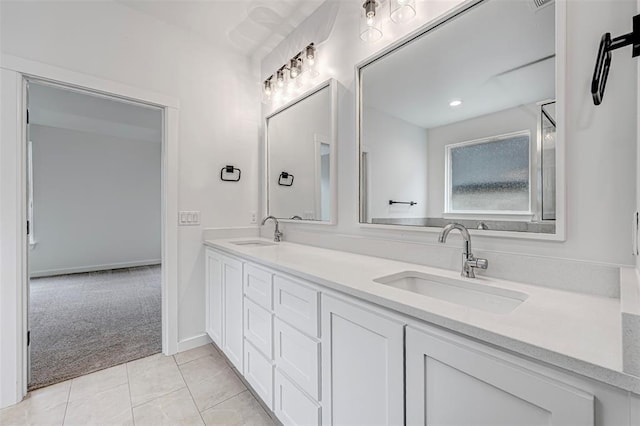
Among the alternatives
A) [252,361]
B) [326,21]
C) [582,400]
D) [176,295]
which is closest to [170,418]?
[252,361]

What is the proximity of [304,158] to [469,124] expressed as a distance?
1.21m

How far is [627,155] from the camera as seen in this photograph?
2.72 ft

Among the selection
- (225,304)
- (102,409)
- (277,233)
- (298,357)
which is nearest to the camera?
(298,357)

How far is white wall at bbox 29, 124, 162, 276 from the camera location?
4.48 m

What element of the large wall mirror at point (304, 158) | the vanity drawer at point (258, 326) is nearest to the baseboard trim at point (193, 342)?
the vanity drawer at point (258, 326)

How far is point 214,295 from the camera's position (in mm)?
2062

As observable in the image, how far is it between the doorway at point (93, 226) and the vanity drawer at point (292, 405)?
4.60ft

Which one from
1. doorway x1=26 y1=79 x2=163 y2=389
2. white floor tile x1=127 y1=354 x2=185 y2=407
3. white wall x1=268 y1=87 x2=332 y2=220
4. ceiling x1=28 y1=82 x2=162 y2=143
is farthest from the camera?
ceiling x1=28 y1=82 x2=162 y2=143

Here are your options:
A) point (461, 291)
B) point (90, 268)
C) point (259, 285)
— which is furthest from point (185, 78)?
point (90, 268)

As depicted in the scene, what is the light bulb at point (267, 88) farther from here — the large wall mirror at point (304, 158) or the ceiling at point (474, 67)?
the ceiling at point (474, 67)

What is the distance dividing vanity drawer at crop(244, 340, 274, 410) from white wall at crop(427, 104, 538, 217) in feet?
3.73

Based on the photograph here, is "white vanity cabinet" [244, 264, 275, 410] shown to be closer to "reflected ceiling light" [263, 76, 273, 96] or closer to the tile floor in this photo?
the tile floor

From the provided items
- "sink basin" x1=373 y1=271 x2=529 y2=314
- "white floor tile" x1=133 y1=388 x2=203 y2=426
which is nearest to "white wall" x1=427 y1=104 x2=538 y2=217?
"sink basin" x1=373 y1=271 x2=529 y2=314

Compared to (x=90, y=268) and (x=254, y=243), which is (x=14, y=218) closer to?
(x=254, y=243)
